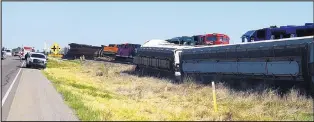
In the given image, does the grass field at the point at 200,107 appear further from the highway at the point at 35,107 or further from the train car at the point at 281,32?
the train car at the point at 281,32

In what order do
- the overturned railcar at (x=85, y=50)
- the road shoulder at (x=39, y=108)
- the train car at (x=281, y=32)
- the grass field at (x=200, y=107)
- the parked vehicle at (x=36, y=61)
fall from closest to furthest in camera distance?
the road shoulder at (x=39, y=108)
the grass field at (x=200, y=107)
the train car at (x=281, y=32)
the parked vehicle at (x=36, y=61)
the overturned railcar at (x=85, y=50)

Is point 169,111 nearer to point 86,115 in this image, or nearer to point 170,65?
point 86,115

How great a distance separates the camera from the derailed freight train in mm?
17888

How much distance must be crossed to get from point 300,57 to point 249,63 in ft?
12.7

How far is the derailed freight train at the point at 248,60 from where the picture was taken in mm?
17888

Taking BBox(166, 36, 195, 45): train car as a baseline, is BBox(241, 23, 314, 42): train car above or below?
above

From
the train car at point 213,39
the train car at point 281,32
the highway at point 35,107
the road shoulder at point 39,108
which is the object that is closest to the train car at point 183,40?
the train car at point 213,39

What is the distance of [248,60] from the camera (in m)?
21.7

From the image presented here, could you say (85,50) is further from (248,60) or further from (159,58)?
(248,60)

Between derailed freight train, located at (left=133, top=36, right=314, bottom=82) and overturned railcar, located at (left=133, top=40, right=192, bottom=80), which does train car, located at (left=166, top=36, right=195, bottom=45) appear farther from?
derailed freight train, located at (left=133, top=36, right=314, bottom=82)

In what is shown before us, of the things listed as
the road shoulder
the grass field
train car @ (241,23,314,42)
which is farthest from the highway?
train car @ (241,23,314,42)

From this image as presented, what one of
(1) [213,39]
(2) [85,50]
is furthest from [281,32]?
(2) [85,50]

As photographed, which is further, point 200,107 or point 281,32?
point 281,32

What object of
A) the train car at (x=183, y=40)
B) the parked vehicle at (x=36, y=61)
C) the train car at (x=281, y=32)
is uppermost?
the train car at (x=281, y=32)
